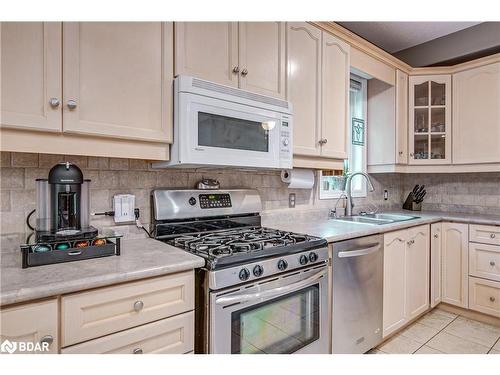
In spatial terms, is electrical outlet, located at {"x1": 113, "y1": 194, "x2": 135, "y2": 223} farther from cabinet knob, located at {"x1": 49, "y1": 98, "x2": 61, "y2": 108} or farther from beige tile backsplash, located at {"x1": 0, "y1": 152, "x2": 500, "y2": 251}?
cabinet knob, located at {"x1": 49, "y1": 98, "x2": 61, "y2": 108}

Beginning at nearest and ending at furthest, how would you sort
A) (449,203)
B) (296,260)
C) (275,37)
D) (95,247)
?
1. (95,247)
2. (296,260)
3. (275,37)
4. (449,203)

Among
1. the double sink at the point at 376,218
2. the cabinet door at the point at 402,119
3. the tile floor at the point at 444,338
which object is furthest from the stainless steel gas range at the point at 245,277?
the cabinet door at the point at 402,119

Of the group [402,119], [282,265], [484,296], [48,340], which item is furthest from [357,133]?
[48,340]

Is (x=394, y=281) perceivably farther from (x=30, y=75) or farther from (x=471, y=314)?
(x=30, y=75)

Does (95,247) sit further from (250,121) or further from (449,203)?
(449,203)

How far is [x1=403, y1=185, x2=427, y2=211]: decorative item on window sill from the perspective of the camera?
135 inches

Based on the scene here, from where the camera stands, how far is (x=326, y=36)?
88.4 inches

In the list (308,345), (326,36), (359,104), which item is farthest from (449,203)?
(308,345)

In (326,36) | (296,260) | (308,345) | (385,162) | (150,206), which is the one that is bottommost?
(308,345)

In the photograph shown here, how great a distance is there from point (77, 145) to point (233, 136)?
0.75 m

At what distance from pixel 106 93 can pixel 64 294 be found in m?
0.82

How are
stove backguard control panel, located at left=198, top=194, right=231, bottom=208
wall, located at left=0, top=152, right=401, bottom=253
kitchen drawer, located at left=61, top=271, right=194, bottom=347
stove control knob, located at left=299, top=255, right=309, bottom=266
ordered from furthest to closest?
1. stove backguard control panel, located at left=198, top=194, right=231, bottom=208
2. stove control knob, located at left=299, top=255, right=309, bottom=266
3. wall, located at left=0, top=152, right=401, bottom=253
4. kitchen drawer, located at left=61, top=271, right=194, bottom=347

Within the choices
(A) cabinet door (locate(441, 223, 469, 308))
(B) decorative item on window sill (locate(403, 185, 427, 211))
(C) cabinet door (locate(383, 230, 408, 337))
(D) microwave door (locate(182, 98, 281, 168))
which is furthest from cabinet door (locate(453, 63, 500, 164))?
(D) microwave door (locate(182, 98, 281, 168))

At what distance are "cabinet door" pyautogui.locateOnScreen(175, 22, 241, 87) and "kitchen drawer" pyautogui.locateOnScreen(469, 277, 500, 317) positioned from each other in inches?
101
